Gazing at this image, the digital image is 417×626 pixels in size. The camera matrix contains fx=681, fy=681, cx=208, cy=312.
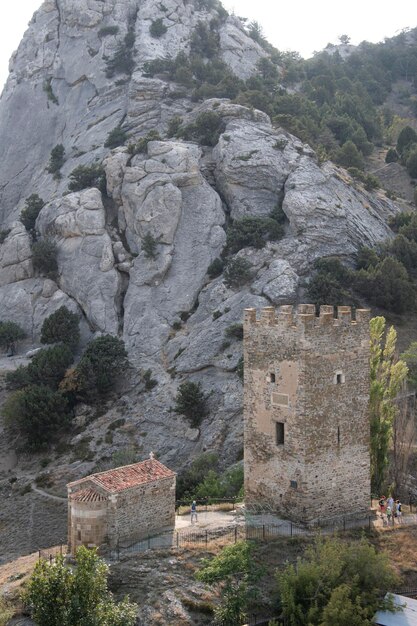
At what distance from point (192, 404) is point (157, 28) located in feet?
197

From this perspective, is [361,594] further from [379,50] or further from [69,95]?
[379,50]

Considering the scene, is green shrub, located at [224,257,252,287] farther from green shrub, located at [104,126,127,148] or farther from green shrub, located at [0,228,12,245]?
green shrub, located at [0,228,12,245]

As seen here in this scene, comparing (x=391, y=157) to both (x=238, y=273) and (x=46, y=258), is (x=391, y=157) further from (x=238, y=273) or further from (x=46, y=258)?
(x=46, y=258)

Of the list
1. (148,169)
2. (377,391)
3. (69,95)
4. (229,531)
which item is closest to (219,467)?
(377,391)

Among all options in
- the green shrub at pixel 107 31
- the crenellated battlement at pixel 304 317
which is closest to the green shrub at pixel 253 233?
the crenellated battlement at pixel 304 317

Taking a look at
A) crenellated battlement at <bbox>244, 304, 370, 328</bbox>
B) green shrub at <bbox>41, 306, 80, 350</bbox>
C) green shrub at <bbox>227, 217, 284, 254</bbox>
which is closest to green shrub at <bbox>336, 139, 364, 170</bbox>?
green shrub at <bbox>227, 217, 284, 254</bbox>

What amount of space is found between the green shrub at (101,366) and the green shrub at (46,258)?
13137mm

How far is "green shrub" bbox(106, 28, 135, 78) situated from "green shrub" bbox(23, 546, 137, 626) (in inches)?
3092

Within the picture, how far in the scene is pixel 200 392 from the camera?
49.6 meters

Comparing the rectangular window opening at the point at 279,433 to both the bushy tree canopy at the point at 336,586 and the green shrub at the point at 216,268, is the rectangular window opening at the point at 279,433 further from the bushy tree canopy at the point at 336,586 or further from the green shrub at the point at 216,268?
the green shrub at the point at 216,268

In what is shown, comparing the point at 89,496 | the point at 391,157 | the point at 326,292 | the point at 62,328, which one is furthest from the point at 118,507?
the point at 391,157

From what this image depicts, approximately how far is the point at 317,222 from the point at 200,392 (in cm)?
1992

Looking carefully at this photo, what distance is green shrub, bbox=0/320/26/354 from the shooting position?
200 feet

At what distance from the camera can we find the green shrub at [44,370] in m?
54.2
